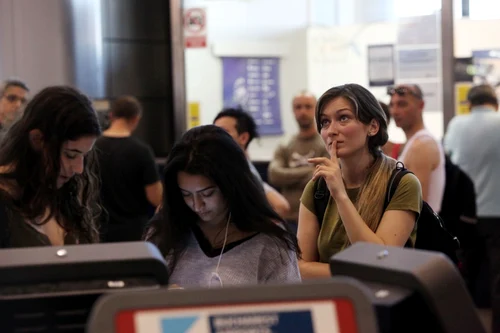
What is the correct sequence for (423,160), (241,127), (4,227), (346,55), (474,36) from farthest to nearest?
1. (346,55)
2. (474,36)
3. (241,127)
4. (423,160)
5. (4,227)

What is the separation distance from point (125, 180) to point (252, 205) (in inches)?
103

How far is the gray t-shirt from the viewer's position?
2207 mm

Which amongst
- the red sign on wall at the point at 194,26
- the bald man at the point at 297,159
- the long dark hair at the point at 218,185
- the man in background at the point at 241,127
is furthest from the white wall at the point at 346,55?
the long dark hair at the point at 218,185

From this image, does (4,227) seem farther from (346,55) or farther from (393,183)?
(346,55)

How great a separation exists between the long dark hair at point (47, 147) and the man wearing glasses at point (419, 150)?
6.55ft

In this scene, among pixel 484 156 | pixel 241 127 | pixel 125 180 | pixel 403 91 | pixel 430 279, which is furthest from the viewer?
pixel 484 156

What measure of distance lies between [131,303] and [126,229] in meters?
3.90

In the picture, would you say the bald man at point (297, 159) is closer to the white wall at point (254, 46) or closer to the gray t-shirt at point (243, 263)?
the white wall at point (254, 46)

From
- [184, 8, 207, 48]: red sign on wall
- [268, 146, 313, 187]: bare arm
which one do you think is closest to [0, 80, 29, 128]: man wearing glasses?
[268, 146, 313, 187]: bare arm

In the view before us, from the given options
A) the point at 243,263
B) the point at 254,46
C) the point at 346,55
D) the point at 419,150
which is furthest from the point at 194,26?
the point at 243,263

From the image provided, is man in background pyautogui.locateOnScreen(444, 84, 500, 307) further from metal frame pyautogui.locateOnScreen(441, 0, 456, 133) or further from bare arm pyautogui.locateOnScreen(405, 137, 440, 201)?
bare arm pyautogui.locateOnScreen(405, 137, 440, 201)

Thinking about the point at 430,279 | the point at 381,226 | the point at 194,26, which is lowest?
the point at 381,226

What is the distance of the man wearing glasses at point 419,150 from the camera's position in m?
4.02

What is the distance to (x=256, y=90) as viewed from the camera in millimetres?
7855
